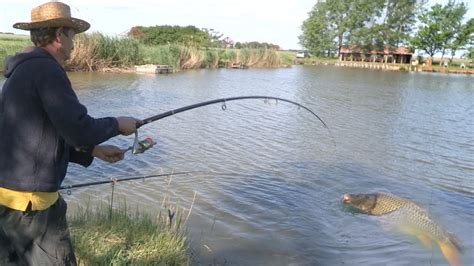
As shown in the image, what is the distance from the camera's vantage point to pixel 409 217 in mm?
7273

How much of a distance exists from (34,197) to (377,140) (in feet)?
41.0

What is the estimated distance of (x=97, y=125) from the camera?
2.69 metres

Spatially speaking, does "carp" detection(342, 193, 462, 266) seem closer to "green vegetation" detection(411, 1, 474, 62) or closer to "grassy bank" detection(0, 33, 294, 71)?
"grassy bank" detection(0, 33, 294, 71)

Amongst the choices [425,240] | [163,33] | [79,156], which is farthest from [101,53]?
[163,33]

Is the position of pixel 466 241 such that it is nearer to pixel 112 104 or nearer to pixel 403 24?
pixel 112 104

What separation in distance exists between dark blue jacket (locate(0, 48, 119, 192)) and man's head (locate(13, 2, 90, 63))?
129 mm

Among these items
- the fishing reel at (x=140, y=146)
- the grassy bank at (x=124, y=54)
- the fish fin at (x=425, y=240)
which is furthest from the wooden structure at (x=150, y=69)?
the fishing reel at (x=140, y=146)

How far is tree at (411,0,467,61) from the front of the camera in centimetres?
7388

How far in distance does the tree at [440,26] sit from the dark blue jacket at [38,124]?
80030 mm

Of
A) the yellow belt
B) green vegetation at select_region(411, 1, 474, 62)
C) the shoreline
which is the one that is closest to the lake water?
the yellow belt

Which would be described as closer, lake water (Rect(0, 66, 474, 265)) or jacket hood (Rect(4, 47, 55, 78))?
jacket hood (Rect(4, 47, 55, 78))

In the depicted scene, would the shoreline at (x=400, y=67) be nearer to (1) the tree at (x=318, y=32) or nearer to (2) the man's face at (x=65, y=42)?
(1) the tree at (x=318, y=32)

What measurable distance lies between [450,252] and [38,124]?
5.69 meters

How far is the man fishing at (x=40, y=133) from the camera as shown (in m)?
2.53
